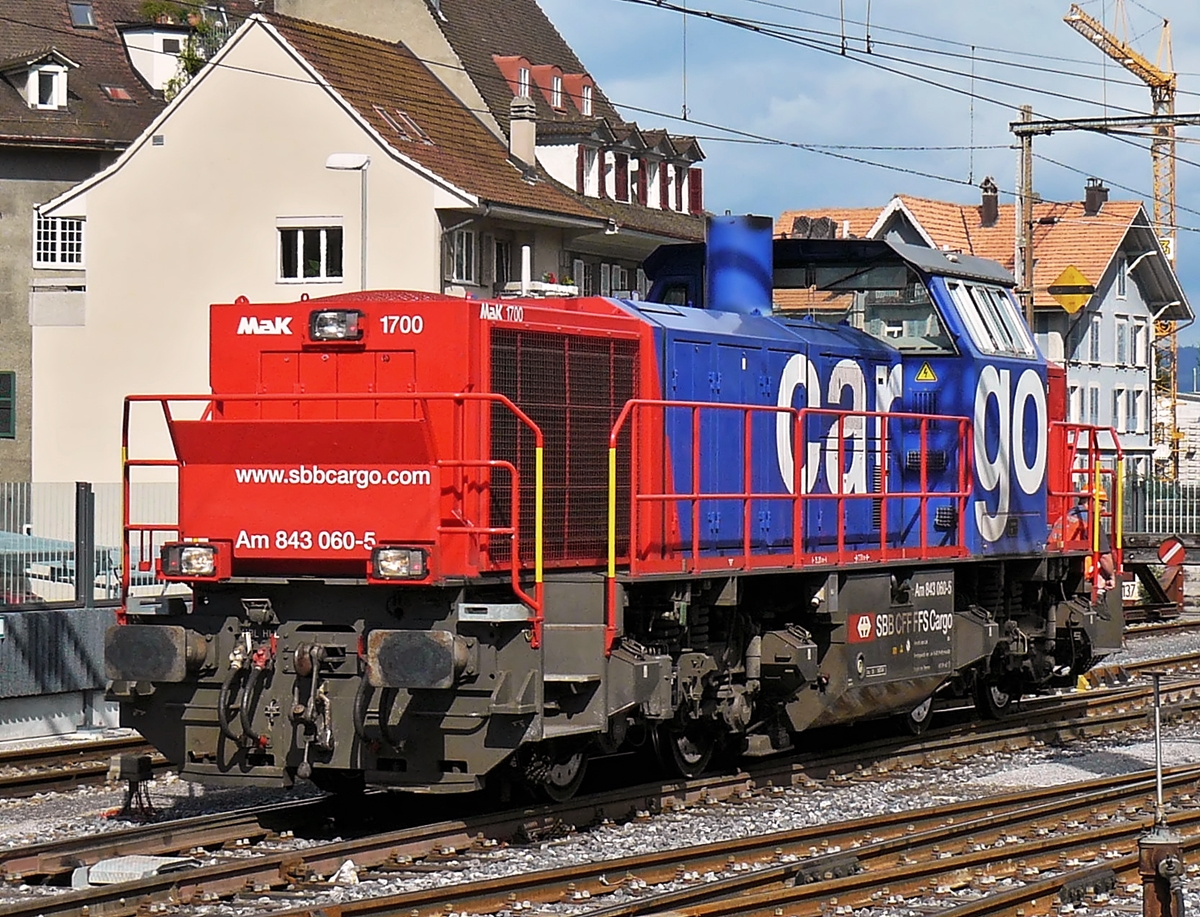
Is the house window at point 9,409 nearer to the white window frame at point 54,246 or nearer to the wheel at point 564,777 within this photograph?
the white window frame at point 54,246

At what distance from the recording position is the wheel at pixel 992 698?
1565 cm

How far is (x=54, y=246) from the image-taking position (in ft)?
146

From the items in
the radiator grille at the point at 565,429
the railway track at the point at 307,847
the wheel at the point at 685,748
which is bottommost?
the railway track at the point at 307,847

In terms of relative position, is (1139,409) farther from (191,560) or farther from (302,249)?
(191,560)

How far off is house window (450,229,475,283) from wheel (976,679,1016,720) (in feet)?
69.1

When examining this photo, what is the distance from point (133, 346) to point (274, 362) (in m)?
28.1

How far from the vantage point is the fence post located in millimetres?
15945

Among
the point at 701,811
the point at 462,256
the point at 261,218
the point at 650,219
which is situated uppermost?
the point at 650,219

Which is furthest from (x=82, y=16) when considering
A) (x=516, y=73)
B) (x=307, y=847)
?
(x=307, y=847)

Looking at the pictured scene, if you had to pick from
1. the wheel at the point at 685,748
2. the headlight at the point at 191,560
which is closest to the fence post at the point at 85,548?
the headlight at the point at 191,560

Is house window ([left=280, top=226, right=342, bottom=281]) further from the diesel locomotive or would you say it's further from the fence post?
the diesel locomotive

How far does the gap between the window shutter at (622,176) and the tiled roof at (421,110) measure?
3.27 metres

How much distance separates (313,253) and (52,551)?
20.7m

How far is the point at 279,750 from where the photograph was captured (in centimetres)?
977
